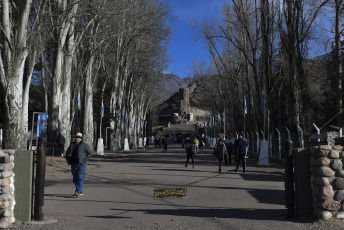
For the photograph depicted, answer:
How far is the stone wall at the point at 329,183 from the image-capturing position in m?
7.14

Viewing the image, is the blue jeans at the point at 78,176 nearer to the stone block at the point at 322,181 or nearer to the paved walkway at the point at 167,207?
the paved walkway at the point at 167,207

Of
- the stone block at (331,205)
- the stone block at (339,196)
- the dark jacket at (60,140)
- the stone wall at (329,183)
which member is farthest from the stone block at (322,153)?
the dark jacket at (60,140)

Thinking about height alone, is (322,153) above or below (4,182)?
above

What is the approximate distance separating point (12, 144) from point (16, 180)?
8299 millimetres

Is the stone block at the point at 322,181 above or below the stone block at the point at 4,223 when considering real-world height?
above

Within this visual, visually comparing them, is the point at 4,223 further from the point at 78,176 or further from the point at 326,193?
the point at 326,193

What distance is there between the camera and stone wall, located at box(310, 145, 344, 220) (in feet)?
23.4

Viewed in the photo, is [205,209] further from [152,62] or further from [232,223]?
[152,62]

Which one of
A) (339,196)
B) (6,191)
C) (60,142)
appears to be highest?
(60,142)

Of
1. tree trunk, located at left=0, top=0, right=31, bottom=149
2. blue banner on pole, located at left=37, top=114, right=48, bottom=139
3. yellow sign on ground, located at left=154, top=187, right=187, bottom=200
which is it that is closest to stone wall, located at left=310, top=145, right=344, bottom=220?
yellow sign on ground, located at left=154, top=187, right=187, bottom=200

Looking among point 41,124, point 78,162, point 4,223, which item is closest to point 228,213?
point 4,223

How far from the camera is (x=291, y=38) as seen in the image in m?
21.6

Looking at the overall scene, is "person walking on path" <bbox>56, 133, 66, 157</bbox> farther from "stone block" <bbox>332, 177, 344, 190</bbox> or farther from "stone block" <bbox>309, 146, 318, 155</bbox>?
"stone block" <bbox>332, 177, 344, 190</bbox>

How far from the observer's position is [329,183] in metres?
7.20
